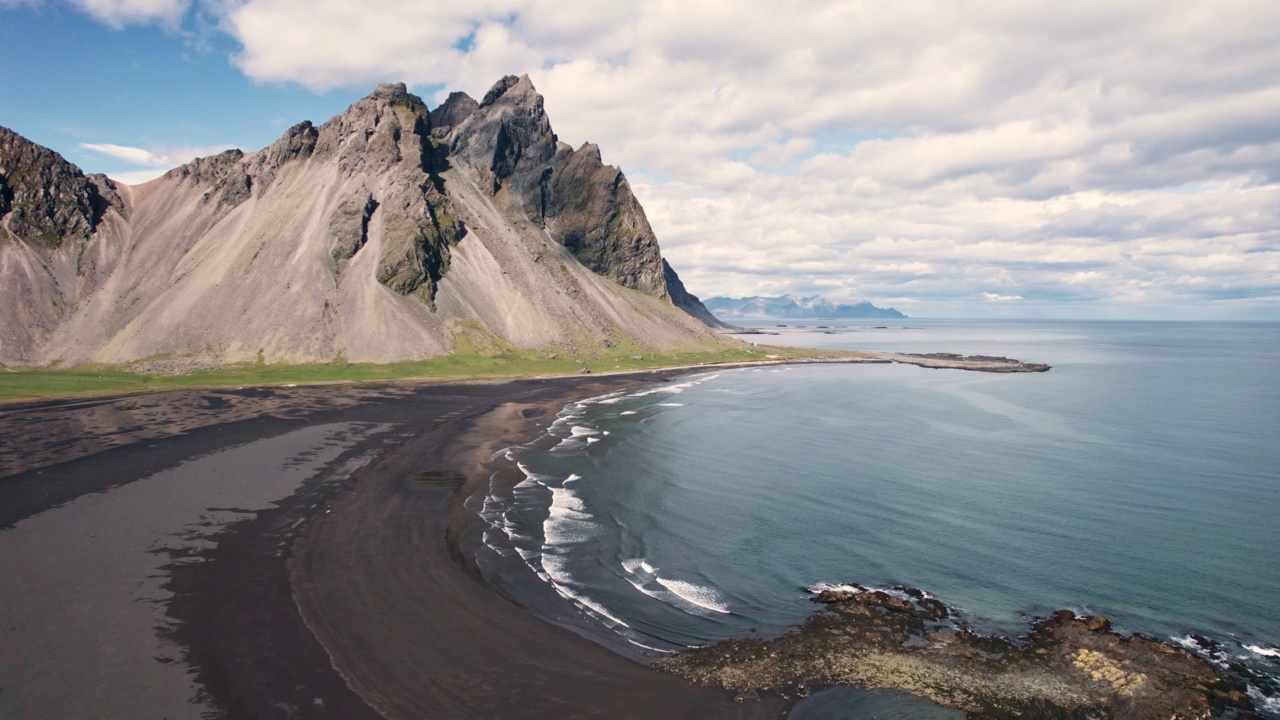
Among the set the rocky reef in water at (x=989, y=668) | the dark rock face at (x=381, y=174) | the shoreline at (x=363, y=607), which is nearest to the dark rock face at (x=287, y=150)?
the dark rock face at (x=381, y=174)

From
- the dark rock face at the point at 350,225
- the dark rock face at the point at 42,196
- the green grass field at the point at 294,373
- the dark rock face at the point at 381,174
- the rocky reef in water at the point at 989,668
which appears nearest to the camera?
the rocky reef in water at the point at 989,668

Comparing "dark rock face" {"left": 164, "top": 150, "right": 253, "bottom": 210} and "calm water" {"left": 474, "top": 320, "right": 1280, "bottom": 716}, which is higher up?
"dark rock face" {"left": 164, "top": 150, "right": 253, "bottom": 210}

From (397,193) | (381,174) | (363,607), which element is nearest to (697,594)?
(363,607)

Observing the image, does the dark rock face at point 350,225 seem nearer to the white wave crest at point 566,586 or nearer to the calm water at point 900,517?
the calm water at point 900,517

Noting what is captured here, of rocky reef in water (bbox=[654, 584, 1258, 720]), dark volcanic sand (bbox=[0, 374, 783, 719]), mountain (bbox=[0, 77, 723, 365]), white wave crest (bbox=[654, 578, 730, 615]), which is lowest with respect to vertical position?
dark volcanic sand (bbox=[0, 374, 783, 719])

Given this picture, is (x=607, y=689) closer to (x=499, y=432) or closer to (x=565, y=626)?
(x=565, y=626)

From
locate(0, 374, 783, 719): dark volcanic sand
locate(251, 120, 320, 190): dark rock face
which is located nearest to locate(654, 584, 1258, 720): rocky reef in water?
locate(0, 374, 783, 719): dark volcanic sand

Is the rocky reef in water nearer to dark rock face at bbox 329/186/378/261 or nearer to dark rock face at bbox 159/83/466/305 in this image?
dark rock face at bbox 159/83/466/305

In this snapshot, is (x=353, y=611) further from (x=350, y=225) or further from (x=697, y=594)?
(x=350, y=225)
